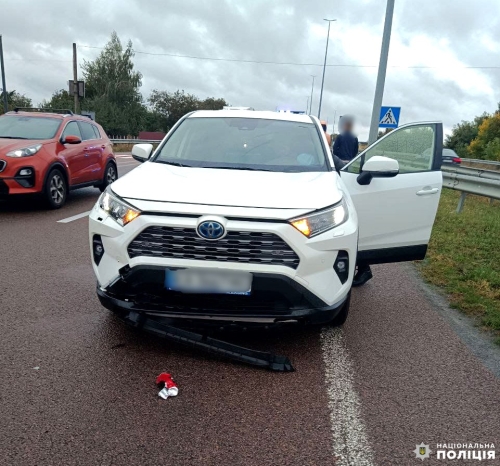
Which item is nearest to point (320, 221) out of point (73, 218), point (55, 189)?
point (73, 218)

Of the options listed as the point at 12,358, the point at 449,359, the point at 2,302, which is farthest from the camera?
the point at 2,302

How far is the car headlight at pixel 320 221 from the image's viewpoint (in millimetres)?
3199

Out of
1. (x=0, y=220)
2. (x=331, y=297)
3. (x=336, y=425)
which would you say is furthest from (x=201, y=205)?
(x=0, y=220)

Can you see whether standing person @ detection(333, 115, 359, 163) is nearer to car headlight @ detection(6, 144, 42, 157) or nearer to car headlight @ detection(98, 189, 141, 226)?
car headlight @ detection(6, 144, 42, 157)

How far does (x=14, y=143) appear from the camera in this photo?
8312 millimetres

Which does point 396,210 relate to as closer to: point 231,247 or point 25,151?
point 231,247

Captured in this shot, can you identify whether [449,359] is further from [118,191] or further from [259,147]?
[118,191]

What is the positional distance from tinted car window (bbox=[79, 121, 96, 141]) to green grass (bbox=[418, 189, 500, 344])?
22.6 feet

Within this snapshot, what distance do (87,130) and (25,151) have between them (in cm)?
229

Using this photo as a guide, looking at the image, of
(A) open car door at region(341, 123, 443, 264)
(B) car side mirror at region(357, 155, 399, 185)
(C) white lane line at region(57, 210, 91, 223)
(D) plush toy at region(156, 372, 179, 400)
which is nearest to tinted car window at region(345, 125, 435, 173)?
(A) open car door at region(341, 123, 443, 264)

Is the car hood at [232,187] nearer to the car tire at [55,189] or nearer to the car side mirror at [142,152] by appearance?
the car side mirror at [142,152]

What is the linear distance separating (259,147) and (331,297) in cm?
182

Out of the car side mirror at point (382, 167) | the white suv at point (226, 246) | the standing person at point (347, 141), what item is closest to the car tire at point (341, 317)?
the white suv at point (226, 246)

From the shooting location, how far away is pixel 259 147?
460cm
